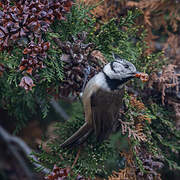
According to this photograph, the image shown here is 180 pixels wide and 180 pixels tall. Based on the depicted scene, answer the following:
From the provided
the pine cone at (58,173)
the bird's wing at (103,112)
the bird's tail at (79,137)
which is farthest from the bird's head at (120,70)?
the pine cone at (58,173)

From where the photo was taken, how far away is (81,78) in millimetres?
2168

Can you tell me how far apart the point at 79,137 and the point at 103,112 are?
30cm

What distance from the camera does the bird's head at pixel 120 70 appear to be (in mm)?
2016

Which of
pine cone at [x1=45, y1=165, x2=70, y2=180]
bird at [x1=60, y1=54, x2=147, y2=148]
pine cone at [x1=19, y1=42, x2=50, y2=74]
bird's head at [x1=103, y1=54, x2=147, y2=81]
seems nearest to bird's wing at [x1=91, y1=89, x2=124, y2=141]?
bird at [x1=60, y1=54, x2=147, y2=148]

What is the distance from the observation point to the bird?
7.00ft

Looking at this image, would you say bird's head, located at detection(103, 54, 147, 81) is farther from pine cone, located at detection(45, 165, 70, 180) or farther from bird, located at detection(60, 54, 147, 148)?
→ pine cone, located at detection(45, 165, 70, 180)

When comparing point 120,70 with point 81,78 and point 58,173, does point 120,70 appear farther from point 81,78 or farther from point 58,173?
point 58,173

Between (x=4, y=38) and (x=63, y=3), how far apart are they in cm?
47

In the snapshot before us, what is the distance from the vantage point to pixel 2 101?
2.52 meters

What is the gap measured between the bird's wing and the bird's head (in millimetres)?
137

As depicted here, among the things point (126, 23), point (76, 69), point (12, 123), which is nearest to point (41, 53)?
point (76, 69)

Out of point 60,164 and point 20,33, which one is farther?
point 60,164

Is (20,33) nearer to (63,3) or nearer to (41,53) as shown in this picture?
(41,53)

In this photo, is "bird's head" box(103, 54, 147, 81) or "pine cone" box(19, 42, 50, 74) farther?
"bird's head" box(103, 54, 147, 81)
